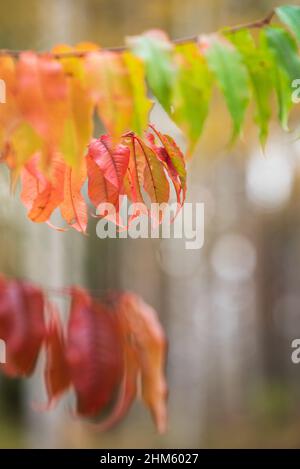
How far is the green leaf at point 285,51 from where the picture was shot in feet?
2.59

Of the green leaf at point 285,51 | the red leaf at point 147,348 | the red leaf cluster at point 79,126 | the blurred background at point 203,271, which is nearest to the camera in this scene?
the red leaf cluster at point 79,126

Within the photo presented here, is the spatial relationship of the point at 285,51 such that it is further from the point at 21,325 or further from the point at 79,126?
the point at 21,325

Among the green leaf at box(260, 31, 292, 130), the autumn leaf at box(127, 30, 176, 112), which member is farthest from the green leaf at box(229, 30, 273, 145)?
the autumn leaf at box(127, 30, 176, 112)

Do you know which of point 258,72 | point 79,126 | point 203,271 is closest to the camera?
point 79,126

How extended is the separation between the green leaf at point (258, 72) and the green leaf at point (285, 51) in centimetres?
2

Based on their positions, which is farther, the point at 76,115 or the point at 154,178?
the point at 154,178

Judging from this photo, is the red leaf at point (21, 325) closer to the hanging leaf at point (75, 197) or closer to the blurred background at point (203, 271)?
the hanging leaf at point (75, 197)

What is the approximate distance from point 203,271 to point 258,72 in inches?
277

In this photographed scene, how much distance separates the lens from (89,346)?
0.86 meters

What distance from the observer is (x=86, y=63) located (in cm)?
72

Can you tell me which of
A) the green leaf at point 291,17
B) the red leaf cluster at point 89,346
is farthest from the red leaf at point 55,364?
the green leaf at point 291,17

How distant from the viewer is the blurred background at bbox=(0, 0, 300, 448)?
4559 millimetres

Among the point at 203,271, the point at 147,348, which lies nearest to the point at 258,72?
the point at 147,348

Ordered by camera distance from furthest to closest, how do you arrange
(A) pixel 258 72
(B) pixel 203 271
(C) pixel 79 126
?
1. (B) pixel 203 271
2. (A) pixel 258 72
3. (C) pixel 79 126
